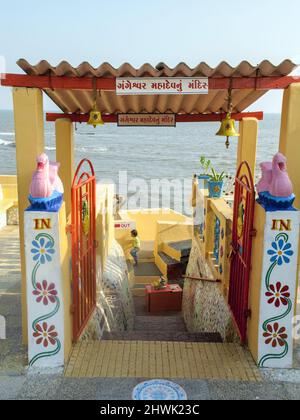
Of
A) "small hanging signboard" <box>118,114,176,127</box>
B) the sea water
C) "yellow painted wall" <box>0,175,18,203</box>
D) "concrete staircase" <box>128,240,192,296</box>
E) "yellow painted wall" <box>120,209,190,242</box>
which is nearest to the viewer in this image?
"small hanging signboard" <box>118,114,176,127</box>

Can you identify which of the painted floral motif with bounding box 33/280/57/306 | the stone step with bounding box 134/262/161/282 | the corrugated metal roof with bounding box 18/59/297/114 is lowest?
the stone step with bounding box 134/262/161/282

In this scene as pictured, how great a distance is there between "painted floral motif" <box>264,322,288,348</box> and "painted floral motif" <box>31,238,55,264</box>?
2.80m

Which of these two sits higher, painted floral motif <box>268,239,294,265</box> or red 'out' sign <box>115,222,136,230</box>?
painted floral motif <box>268,239,294,265</box>

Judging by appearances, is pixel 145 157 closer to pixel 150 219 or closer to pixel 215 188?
pixel 150 219

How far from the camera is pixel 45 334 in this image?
4980mm

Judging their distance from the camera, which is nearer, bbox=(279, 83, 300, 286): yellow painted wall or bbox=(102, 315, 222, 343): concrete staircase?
bbox=(279, 83, 300, 286): yellow painted wall

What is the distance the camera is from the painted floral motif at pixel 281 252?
15.7 feet

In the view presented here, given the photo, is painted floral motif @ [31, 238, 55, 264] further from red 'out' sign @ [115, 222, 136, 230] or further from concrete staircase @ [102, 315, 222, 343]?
red 'out' sign @ [115, 222, 136, 230]

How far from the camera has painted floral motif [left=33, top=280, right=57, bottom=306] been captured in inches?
192

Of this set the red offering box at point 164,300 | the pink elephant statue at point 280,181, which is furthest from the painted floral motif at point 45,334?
the red offering box at point 164,300

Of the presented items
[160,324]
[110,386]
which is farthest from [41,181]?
[160,324]

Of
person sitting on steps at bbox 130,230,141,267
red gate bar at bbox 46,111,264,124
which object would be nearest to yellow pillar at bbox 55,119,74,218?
red gate bar at bbox 46,111,264,124

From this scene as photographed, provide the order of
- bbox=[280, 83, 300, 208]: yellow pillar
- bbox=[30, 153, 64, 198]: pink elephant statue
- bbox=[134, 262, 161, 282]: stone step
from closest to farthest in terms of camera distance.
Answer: bbox=[30, 153, 64, 198]: pink elephant statue
bbox=[280, 83, 300, 208]: yellow pillar
bbox=[134, 262, 161, 282]: stone step
